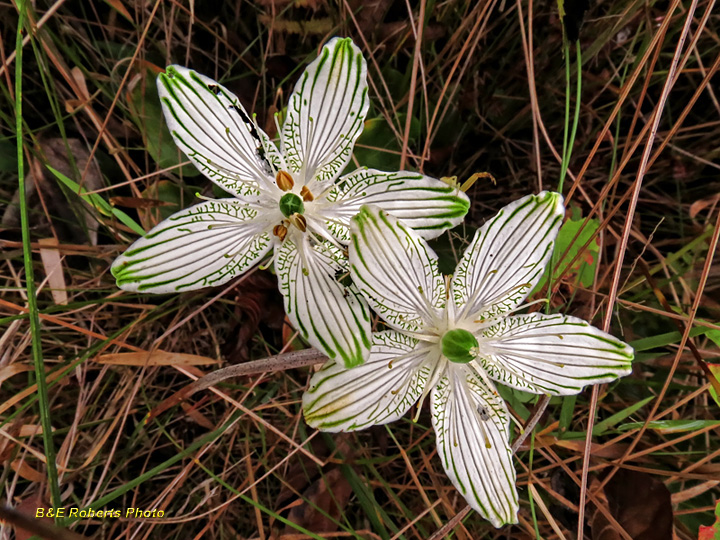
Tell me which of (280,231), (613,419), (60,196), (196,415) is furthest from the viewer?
(60,196)

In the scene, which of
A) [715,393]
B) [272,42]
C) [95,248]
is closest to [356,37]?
[272,42]

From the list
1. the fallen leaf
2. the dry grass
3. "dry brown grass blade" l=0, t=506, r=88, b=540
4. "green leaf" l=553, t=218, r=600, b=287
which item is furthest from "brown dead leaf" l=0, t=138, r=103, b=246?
the fallen leaf

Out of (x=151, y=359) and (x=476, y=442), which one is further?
(x=151, y=359)

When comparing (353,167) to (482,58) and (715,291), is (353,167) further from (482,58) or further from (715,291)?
(715,291)

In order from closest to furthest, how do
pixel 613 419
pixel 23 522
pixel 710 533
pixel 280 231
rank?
pixel 23 522 < pixel 280 231 < pixel 710 533 < pixel 613 419

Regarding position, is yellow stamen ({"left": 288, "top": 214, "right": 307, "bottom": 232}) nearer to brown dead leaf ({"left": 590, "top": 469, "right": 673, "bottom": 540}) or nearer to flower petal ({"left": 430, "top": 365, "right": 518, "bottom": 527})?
flower petal ({"left": 430, "top": 365, "right": 518, "bottom": 527})

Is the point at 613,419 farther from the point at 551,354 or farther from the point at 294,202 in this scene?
the point at 294,202

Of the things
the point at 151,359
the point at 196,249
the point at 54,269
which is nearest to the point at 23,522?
the point at 196,249
